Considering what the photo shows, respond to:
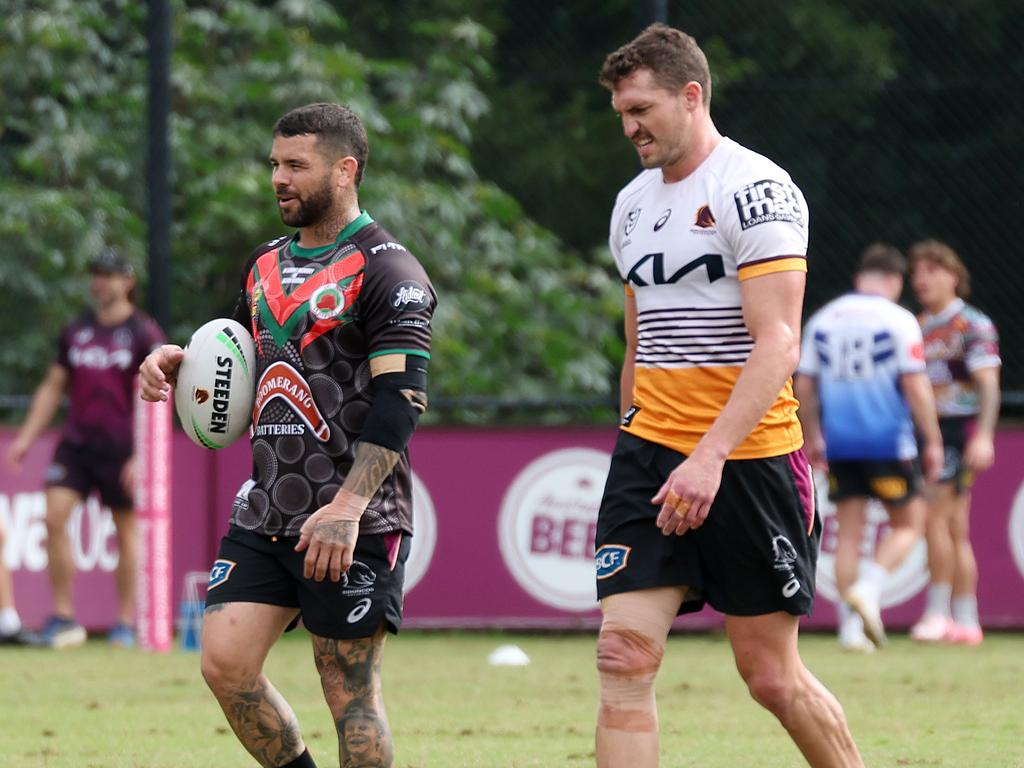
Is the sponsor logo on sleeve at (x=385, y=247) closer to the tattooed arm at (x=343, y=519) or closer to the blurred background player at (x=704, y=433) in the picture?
the tattooed arm at (x=343, y=519)

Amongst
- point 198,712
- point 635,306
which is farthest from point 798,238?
point 198,712

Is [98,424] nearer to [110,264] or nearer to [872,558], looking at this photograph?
[110,264]

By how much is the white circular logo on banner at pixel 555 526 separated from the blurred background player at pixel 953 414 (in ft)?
6.59

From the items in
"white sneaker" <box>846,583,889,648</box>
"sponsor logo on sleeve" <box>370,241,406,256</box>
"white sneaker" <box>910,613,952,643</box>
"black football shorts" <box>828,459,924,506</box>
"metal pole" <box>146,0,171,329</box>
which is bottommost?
"white sneaker" <box>910,613,952,643</box>

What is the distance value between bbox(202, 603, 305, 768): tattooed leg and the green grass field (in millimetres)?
1395

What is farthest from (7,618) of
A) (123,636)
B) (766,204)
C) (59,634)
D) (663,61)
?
(766,204)

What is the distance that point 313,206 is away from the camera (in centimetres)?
524

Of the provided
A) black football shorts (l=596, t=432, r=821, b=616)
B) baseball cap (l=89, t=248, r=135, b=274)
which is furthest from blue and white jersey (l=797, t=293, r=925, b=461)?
black football shorts (l=596, t=432, r=821, b=616)

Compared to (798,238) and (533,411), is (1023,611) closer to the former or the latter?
(533,411)

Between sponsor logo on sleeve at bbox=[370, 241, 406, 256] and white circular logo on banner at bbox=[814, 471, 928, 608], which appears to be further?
white circular logo on banner at bbox=[814, 471, 928, 608]

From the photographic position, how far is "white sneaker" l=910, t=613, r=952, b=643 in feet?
36.8

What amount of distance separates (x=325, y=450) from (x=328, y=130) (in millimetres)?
867

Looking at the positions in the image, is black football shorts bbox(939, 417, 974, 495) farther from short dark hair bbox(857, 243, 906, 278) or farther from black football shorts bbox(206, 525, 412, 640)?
black football shorts bbox(206, 525, 412, 640)

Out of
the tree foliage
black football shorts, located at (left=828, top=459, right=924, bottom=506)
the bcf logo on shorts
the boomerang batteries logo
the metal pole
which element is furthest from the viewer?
the tree foliage
